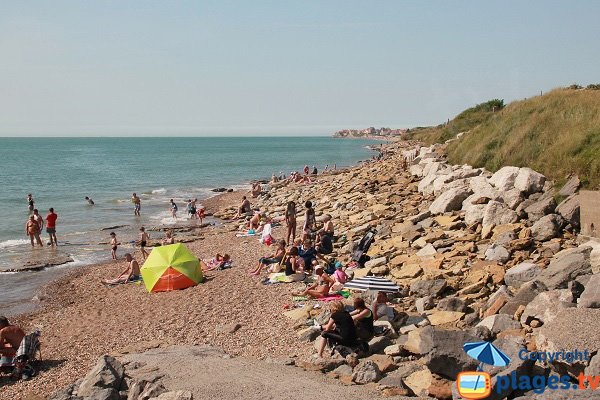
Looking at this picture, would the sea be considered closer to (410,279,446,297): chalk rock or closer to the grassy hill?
(410,279,446,297): chalk rock

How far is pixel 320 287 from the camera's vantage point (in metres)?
12.4

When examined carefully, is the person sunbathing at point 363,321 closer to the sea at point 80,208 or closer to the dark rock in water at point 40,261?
the sea at point 80,208

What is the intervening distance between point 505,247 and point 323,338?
5.27 m

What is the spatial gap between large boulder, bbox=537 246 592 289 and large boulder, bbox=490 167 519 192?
482 cm

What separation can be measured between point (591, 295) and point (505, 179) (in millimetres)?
7430

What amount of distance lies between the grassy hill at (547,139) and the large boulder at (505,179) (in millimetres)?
980

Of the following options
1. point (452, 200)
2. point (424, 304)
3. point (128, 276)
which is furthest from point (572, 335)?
point (128, 276)

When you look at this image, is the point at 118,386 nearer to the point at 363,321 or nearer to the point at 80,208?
the point at 363,321

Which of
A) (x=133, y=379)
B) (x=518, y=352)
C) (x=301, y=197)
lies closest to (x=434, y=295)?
(x=518, y=352)

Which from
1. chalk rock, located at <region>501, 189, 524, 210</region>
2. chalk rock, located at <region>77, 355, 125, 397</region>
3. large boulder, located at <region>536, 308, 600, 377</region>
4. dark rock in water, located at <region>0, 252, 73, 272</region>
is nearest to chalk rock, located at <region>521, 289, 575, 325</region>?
large boulder, located at <region>536, 308, 600, 377</region>

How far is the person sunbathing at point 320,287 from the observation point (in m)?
12.4

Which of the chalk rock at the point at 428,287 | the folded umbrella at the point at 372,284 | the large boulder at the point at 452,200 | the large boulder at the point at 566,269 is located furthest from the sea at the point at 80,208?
the large boulder at the point at 566,269

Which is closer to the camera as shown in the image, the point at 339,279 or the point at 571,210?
the point at 571,210

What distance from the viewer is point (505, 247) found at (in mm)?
Result: 11812
